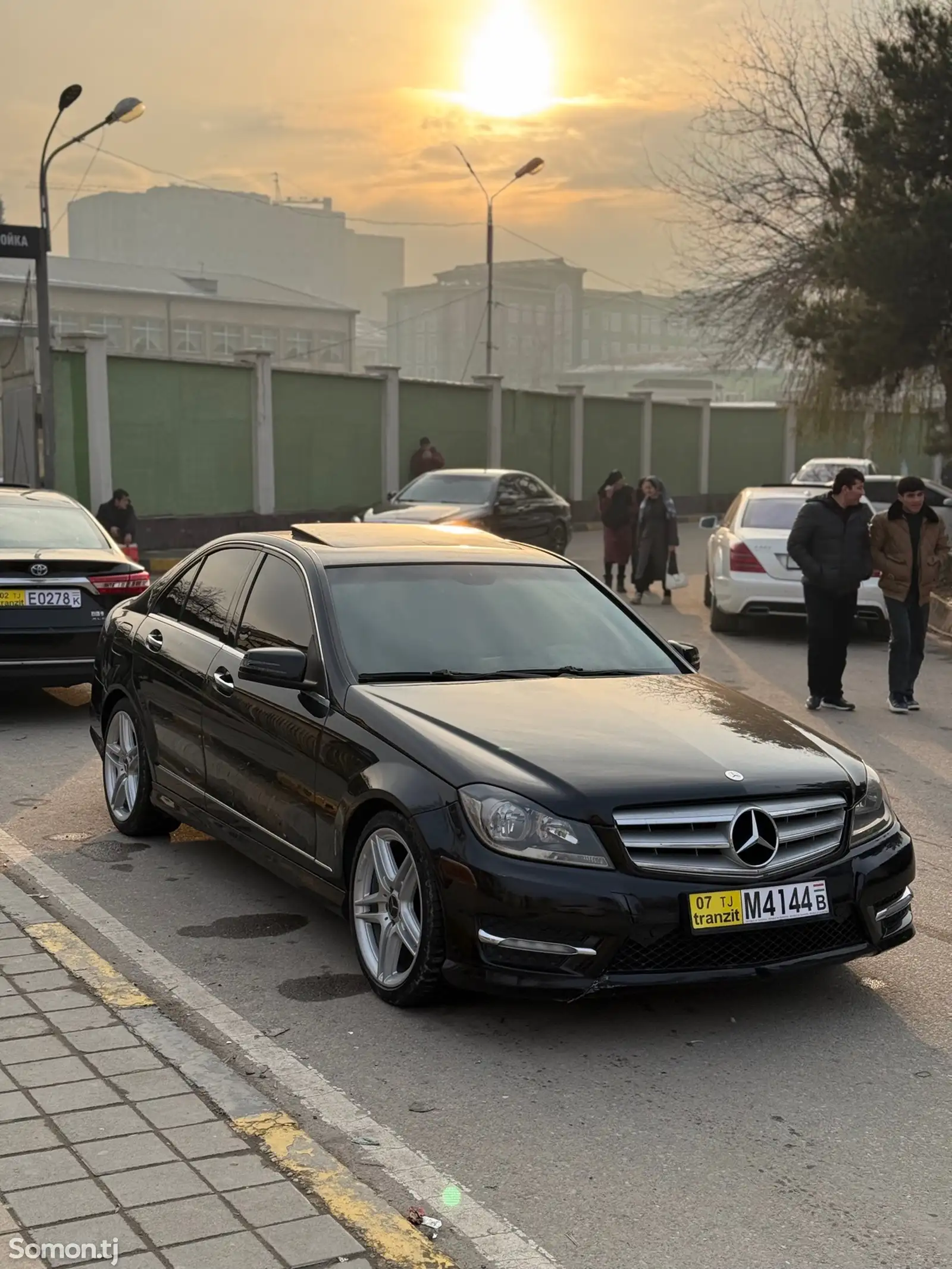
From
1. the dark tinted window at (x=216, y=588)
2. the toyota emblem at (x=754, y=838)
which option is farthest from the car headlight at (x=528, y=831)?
the dark tinted window at (x=216, y=588)

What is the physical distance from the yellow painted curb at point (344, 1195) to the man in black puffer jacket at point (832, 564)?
7.94 meters

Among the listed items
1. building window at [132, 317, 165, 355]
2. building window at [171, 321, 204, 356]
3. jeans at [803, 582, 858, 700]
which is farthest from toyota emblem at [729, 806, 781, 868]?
building window at [171, 321, 204, 356]

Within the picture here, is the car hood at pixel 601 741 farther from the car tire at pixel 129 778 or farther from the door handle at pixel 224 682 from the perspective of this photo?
the car tire at pixel 129 778

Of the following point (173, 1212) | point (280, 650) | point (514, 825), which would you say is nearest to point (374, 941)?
point (514, 825)

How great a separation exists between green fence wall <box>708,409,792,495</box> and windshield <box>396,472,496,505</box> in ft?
64.0

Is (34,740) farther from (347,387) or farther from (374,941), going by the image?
(347,387)

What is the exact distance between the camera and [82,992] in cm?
494

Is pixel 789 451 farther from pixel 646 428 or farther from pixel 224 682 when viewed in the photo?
pixel 224 682

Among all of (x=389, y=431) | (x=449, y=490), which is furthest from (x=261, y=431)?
(x=449, y=490)

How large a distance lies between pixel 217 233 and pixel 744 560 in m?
176

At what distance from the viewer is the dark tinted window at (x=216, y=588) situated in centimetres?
661

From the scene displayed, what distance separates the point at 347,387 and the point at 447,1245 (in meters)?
27.2

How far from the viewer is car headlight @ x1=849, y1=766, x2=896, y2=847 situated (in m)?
4.99

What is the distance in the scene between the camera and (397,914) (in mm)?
4969
